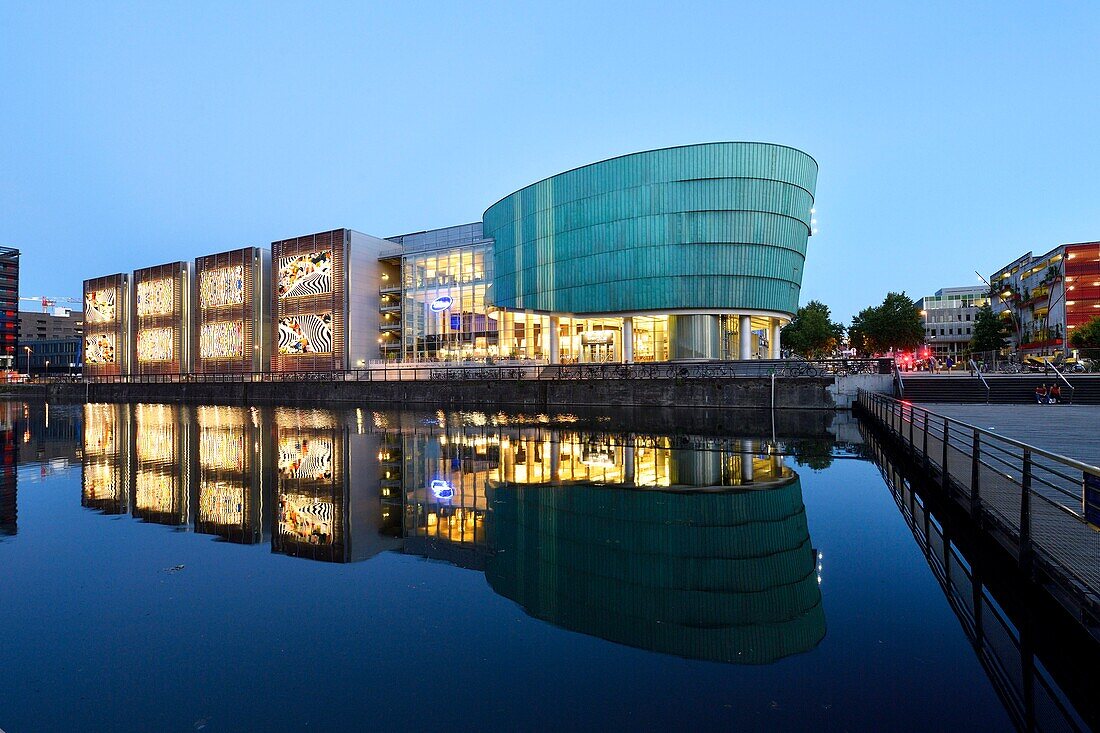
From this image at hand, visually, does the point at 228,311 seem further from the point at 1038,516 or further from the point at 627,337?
the point at 1038,516

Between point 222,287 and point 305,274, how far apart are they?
15485 millimetres

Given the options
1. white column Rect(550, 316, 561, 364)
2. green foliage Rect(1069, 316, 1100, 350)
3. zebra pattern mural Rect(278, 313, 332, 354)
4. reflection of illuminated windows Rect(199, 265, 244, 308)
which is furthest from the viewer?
reflection of illuminated windows Rect(199, 265, 244, 308)

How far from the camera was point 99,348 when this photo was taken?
9869cm

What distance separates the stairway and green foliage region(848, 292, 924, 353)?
63.1 m

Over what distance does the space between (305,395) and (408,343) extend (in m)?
20.3

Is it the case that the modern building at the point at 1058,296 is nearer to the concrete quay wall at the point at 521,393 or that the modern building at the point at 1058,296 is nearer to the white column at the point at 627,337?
the white column at the point at 627,337

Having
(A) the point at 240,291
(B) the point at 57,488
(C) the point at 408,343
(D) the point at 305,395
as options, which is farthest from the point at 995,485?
(A) the point at 240,291

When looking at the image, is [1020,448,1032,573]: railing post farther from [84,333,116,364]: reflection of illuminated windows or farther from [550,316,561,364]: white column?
[84,333,116,364]: reflection of illuminated windows

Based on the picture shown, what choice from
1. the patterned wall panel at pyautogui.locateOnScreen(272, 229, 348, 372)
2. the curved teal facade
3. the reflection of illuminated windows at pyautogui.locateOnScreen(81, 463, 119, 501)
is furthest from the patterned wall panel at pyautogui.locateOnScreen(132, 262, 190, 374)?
the reflection of illuminated windows at pyautogui.locateOnScreen(81, 463, 119, 501)

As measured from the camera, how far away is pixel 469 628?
20.3 feet

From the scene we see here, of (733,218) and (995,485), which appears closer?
(995,485)

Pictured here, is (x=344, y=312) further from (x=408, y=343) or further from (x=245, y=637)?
(x=245, y=637)

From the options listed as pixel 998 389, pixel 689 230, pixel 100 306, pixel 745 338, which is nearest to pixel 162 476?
pixel 998 389

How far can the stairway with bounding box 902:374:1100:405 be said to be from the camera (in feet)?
107
